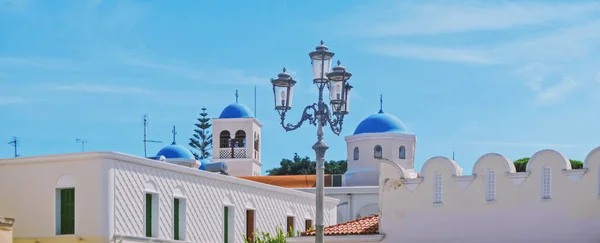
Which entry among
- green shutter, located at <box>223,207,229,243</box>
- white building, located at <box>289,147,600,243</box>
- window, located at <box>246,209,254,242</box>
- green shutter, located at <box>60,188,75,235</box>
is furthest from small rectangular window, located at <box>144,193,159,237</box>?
window, located at <box>246,209,254,242</box>

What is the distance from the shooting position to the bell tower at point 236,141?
6041 cm

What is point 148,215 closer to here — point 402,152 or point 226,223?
point 226,223

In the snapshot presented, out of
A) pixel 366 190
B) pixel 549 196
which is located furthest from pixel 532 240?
pixel 366 190

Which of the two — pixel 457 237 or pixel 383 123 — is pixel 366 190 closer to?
pixel 383 123

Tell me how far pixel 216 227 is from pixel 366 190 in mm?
19670

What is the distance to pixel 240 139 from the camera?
2408 inches

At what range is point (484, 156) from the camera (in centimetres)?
2630

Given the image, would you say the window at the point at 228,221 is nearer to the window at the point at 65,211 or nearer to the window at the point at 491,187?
the window at the point at 65,211

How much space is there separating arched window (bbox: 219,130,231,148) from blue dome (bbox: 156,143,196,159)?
4.92 m

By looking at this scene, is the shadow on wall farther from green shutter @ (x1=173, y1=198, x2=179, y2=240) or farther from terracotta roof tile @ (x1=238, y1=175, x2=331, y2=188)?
terracotta roof tile @ (x1=238, y1=175, x2=331, y2=188)

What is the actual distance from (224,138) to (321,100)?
42.6m

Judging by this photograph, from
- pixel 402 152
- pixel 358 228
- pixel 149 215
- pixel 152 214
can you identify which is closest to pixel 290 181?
pixel 402 152

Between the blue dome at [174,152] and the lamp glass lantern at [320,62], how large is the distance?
3663 cm

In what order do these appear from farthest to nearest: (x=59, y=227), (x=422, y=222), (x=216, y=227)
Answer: (x=216, y=227)
(x=59, y=227)
(x=422, y=222)
